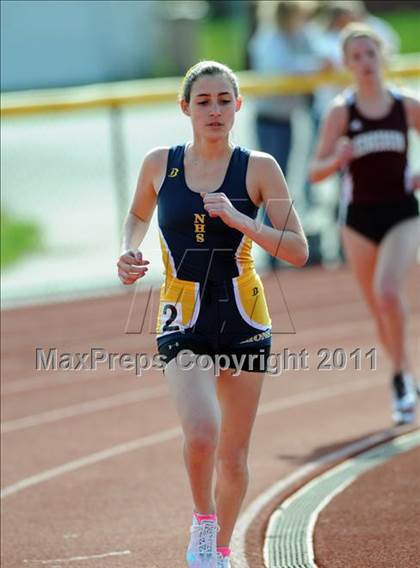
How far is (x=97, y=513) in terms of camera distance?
717 centimetres

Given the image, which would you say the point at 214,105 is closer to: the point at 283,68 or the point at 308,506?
the point at 308,506

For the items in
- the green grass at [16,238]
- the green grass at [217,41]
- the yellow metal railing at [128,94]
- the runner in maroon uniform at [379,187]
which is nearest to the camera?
the runner in maroon uniform at [379,187]

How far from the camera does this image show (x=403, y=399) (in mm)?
8930

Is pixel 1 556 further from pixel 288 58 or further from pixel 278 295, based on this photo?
pixel 288 58

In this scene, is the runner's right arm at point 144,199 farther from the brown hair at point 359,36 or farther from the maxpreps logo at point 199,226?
the brown hair at point 359,36

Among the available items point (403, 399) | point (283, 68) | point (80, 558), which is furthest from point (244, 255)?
point (283, 68)

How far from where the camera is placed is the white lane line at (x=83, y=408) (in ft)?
30.8

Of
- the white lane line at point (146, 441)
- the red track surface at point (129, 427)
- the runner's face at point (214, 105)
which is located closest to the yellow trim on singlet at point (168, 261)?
the runner's face at point (214, 105)

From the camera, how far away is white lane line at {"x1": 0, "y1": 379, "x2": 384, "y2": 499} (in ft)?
25.8

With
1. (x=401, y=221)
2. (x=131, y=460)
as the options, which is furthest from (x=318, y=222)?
(x=131, y=460)

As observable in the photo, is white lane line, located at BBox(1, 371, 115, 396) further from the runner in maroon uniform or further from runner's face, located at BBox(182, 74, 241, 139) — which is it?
runner's face, located at BBox(182, 74, 241, 139)

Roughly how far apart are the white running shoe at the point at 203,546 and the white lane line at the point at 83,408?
13.2ft

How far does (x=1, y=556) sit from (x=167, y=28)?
30.7 meters

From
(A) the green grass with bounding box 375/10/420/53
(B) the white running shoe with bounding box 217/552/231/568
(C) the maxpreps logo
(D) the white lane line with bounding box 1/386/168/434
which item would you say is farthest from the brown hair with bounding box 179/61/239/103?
(A) the green grass with bounding box 375/10/420/53
